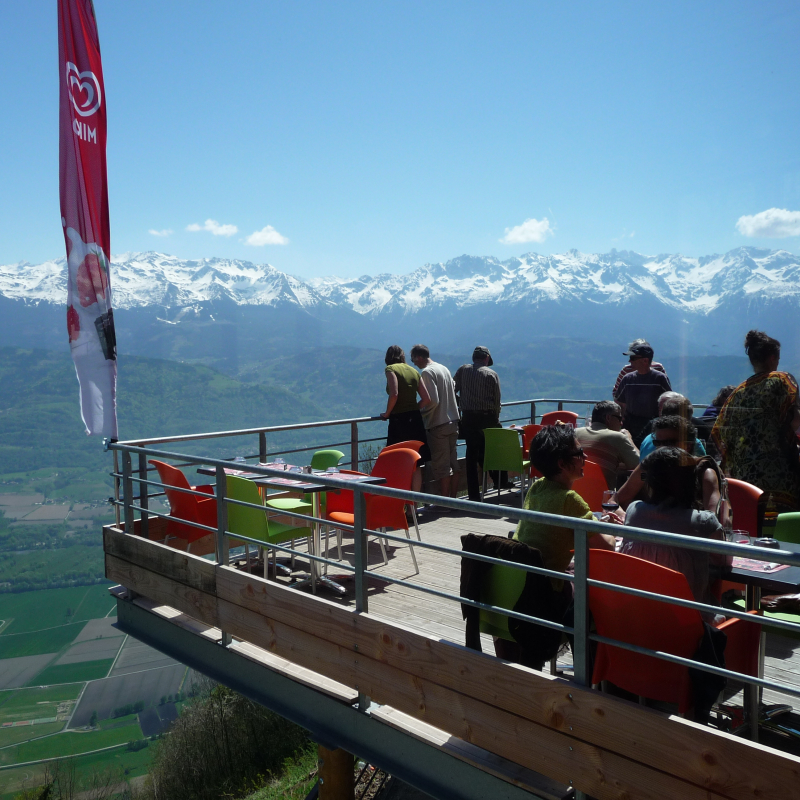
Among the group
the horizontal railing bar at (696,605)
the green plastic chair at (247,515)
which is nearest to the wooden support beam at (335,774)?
the green plastic chair at (247,515)

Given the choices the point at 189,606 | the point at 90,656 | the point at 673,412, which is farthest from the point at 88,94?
the point at 90,656

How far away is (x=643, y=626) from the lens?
2.80 metres

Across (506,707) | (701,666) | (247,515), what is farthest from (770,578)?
(247,515)

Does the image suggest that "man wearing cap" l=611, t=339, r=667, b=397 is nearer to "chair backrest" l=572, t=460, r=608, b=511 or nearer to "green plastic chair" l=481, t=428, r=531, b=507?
"green plastic chair" l=481, t=428, r=531, b=507

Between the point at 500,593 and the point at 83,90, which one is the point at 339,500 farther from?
the point at 83,90

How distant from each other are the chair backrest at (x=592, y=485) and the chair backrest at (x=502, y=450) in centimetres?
209

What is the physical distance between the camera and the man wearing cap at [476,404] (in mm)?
7820

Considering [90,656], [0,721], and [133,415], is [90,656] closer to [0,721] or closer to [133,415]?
[0,721]

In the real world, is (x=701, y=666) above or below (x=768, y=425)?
below

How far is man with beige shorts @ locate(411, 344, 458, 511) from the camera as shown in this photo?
7.80 meters

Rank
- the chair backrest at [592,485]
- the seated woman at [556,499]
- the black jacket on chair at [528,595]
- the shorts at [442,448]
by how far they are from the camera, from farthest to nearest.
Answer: the shorts at [442,448] < the chair backrest at [592,485] < the seated woman at [556,499] < the black jacket on chair at [528,595]

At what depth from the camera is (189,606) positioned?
17.7ft

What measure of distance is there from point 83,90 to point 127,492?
334 cm

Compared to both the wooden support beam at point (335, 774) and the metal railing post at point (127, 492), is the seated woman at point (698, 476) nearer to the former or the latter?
the wooden support beam at point (335, 774)
